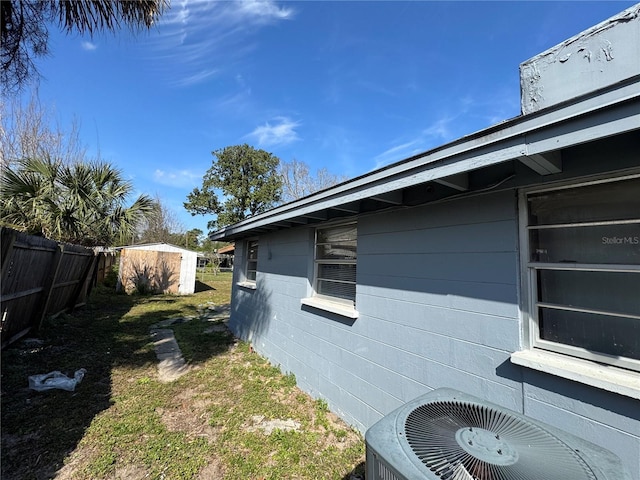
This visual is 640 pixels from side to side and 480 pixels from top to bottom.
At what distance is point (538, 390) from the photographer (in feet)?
6.18

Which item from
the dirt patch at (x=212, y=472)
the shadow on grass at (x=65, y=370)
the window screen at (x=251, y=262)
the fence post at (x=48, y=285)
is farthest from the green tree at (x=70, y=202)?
the dirt patch at (x=212, y=472)

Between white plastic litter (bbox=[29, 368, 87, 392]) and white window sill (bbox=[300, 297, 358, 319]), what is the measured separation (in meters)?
3.24

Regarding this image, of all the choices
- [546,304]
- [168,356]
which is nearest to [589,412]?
[546,304]

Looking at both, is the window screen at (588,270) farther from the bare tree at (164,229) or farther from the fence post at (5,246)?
the bare tree at (164,229)

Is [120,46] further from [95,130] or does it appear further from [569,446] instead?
[95,130]

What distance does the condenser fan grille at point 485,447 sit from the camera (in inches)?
42.1

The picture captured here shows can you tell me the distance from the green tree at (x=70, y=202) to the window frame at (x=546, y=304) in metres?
9.86

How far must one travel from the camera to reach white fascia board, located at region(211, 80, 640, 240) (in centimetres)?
125

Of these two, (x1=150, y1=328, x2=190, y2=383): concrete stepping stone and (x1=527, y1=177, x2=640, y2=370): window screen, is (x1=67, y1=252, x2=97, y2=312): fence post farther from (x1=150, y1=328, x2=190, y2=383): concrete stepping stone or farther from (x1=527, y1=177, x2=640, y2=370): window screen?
(x1=527, y1=177, x2=640, y2=370): window screen

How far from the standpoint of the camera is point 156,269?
49.3ft

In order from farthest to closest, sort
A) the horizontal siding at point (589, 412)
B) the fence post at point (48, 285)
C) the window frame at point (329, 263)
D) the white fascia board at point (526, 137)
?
1. the fence post at point (48, 285)
2. the window frame at point (329, 263)
3. the horizontal siding at point (589, 412)
4. the white fascia board at point (526, 137)

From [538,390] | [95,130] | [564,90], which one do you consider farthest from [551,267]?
[95,130]

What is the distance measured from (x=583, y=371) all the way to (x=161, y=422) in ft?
12.7

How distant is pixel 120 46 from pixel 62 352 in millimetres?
5140
